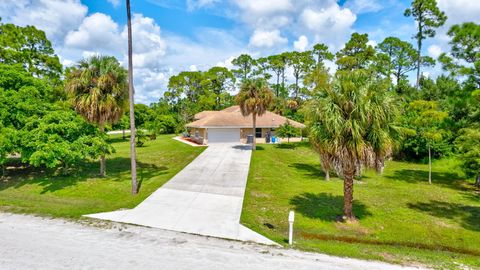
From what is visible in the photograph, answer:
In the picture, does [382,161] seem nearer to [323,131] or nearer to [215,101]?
[323,131]

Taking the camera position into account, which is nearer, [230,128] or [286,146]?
[286,146]

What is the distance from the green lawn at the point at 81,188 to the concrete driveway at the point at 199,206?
92 centimetres

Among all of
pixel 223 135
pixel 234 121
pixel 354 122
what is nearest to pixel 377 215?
pixel 354 122

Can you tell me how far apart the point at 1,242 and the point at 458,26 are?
58.2ft

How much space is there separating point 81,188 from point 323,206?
1249 centimetres

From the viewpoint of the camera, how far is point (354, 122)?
10078mm

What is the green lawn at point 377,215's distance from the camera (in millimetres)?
8719

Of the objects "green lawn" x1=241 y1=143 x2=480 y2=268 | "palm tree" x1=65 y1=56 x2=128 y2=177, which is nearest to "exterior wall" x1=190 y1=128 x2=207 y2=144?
"green lawn" x1=241 y1=143 x2=480 y2=268

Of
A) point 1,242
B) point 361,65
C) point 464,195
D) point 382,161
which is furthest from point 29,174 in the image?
point 361,65

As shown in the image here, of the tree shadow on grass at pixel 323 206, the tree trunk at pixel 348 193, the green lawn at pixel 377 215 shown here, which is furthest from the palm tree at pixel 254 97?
the tree trunk at pixel 348 193

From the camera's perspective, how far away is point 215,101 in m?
59.7

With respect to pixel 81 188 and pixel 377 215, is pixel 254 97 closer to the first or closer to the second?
pixel 377 215

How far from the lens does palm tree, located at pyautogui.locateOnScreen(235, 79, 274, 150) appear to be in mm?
25406

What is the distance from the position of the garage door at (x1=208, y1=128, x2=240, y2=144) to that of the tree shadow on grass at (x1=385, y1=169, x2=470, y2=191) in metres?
17.2
